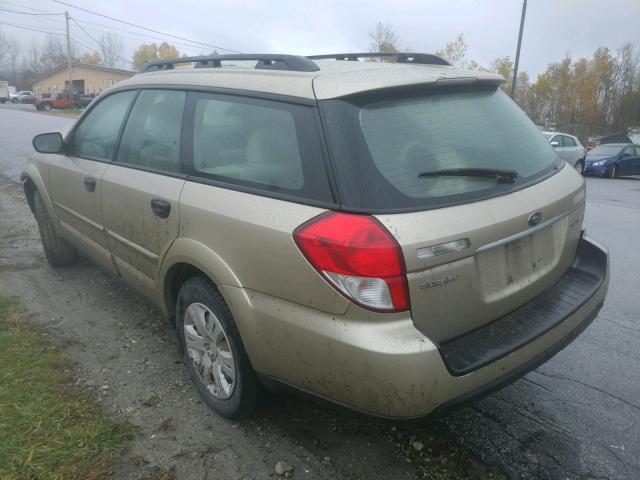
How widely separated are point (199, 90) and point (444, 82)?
1304mm

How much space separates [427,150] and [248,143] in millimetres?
854

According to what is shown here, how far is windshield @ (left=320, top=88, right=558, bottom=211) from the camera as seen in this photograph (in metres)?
2.12

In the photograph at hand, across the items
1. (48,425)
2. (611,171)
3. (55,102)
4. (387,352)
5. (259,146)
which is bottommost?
(48,425)

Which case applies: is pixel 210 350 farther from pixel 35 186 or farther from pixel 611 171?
pixel 611 171

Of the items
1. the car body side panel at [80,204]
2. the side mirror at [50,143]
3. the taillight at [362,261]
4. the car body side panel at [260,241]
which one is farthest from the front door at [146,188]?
the taillight at [362,261]

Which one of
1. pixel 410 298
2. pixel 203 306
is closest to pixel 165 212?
pixel 203 306

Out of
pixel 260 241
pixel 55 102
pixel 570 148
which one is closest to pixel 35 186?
pixel 260 241

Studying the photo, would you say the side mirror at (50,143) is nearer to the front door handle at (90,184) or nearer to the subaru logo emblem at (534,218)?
the front door handle at (90,184)

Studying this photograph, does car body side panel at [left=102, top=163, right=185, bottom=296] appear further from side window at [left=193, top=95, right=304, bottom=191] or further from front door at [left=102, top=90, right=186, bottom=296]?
side window at [left=193, top=95, right=304, bottom=191]

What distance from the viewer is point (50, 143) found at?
13.6 feet

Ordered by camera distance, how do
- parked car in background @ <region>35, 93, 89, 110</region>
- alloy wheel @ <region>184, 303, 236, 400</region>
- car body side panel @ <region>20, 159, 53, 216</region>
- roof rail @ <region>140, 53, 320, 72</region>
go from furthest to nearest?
parked car in background @ <region>35, 93, 89, 110</region> → car body side panel @ <region>20, 159, 53, 216</region> → alloy wheel @ <region>184, 303, 236, 400</region> → roof rail @ <region>140, 53, 320, 72</region>

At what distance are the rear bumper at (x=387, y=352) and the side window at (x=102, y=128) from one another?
1814 mm

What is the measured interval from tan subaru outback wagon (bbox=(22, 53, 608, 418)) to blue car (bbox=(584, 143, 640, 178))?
17.4 m

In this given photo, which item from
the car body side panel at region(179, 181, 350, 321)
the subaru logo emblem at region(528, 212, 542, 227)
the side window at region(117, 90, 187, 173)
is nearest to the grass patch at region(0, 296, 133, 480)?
the car body side panel at region(179, 181, 350, 321)
